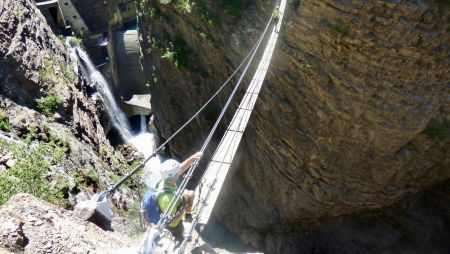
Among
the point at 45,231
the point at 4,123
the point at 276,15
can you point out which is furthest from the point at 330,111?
the point at 4,123

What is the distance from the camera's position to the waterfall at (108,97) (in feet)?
59.0

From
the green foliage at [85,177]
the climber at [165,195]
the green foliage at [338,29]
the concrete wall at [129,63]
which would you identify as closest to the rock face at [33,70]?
the green foliage at [85,177]

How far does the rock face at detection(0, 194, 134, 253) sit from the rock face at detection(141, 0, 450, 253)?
5013 millimetres

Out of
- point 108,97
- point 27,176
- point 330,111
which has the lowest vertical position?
point 108,97

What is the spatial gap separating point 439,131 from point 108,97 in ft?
48.2

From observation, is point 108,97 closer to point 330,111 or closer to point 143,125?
point 143,125

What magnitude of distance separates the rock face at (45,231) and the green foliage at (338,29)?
16.1 feet

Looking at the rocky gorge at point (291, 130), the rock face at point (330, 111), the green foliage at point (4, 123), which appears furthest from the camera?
the green foliage at point (4, 123)

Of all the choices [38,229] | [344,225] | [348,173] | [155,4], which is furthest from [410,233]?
[155,4]

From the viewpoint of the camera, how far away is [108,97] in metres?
19.0

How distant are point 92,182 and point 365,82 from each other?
5367 mm

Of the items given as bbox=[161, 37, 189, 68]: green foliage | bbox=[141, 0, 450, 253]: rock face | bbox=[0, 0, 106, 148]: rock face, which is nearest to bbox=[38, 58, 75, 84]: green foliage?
bbox=[0, 0, 106, 148]: rock face

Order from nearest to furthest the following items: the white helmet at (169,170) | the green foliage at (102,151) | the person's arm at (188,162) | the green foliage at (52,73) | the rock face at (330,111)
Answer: the white helmet at (169,170), the person's arm at (188,162), the rock face at (330,111), the green foliage at (52,73), the green foliage at (102,151)

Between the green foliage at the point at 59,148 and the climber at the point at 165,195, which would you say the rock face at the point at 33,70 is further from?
the climber at the point at 165,195
